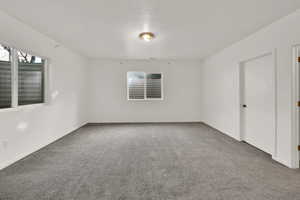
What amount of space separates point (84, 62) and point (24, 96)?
3174 mm

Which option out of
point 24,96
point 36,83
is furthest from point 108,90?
point 24,96

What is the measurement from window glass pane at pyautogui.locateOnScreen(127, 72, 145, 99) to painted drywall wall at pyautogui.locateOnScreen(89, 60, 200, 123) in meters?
0.18

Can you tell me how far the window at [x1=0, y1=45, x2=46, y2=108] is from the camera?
277cm

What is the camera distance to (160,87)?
22.5 ft

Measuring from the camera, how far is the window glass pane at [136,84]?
6.77 meters

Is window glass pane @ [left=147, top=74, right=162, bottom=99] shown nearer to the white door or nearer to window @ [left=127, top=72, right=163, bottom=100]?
window @ [left=127, top=72, right=163, bottom=100]

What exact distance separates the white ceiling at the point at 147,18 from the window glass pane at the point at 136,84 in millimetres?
2421

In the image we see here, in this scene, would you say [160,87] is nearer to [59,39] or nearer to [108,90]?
[108,90]

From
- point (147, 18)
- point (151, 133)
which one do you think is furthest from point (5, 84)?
point (151, 133)

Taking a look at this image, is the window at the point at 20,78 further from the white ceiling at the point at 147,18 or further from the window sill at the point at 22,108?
the white ceiling at the point at 147,18

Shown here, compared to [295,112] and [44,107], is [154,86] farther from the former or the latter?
[295,112]

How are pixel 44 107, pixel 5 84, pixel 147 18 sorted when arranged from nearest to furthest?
pixel 5 84, pixel 147 18, pixel 44 107

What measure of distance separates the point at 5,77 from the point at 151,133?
365 centimetres

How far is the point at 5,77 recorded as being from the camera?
9.09 ft
